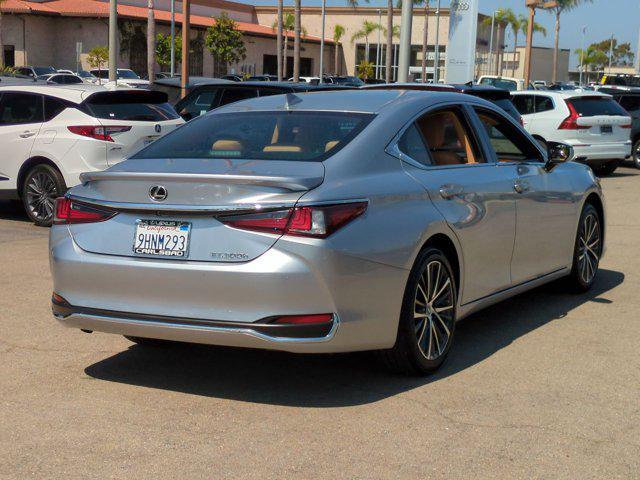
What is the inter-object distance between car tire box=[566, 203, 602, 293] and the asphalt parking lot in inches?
30.4

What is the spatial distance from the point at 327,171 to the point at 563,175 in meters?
3.14

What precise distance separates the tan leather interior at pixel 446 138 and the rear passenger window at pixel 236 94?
8931 mm

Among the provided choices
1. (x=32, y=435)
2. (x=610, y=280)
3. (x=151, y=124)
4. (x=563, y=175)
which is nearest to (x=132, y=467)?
(x=32, y=435)

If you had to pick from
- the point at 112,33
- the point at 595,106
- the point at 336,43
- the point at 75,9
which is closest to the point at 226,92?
the point at 595,106

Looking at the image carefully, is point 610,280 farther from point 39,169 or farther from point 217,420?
point 39,169

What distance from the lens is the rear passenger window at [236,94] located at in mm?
15398

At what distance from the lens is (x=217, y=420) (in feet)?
16.5

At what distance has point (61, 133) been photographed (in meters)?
12.2

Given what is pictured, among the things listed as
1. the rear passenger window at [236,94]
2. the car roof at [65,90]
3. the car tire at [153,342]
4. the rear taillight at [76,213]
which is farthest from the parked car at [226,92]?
the rear taillight at [76,213]

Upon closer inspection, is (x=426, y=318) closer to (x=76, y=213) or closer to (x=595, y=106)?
(x=76, y=213)

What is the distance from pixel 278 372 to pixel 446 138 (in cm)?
178

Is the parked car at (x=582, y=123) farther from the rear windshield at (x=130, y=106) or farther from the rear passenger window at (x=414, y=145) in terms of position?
the rear passenger window at (x=414, y=145)

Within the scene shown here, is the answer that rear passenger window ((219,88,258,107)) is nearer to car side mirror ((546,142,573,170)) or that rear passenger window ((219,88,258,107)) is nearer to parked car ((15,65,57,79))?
car side mirror ((546,142,573,170))

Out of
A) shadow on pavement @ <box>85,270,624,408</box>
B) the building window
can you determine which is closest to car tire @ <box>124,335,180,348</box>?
shadow on pavement @ <box>85,270,624,408</box>
